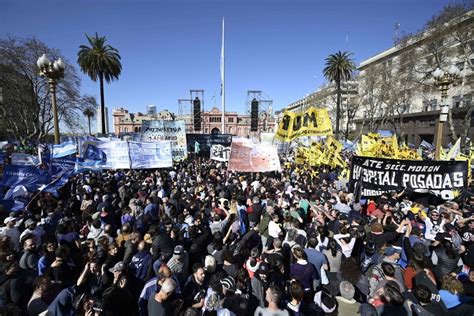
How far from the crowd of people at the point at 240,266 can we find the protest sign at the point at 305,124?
374 centimetres

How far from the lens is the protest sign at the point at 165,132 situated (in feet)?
52.1

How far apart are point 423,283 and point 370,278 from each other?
0.62 m

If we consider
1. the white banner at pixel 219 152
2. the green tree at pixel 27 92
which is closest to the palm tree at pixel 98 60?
the green tree at pixel 27 92

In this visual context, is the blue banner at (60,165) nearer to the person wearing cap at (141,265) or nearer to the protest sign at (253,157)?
the person wearing cap at (141,265)

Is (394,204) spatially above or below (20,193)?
below

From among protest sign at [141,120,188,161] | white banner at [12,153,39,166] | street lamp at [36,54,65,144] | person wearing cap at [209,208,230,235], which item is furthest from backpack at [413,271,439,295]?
protest sign at [141,120,188,161]

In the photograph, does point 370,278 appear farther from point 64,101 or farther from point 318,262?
point 64,101

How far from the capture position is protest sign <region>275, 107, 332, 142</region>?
31.5 ft

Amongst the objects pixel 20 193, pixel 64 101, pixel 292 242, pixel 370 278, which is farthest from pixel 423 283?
pixel 64 101

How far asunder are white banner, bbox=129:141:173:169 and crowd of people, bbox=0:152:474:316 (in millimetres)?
4569

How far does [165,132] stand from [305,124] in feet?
30.8

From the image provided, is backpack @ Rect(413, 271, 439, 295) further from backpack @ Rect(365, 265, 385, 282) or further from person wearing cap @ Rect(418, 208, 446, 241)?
person wearing cap @ Rect(418, 208, 446, 241)

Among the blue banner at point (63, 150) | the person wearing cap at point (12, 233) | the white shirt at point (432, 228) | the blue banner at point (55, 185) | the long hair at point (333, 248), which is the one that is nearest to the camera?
the long hair at point (333, 248)

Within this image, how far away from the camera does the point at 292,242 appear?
15.0 feet
